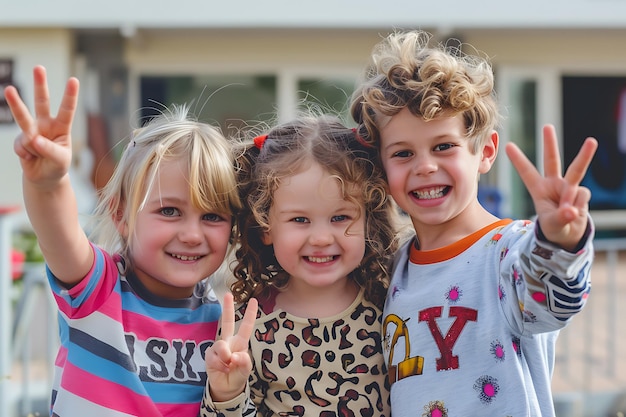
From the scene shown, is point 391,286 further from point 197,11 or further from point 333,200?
point 197,11

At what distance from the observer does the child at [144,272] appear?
6.37 feet

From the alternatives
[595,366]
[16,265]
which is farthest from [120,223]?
[595,366]

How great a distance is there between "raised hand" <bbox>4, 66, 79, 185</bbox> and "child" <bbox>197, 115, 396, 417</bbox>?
24.2 inches

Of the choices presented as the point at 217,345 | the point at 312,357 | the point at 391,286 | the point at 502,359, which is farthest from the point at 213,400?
the point at 502,359

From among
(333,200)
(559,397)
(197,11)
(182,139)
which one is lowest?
(559,397)

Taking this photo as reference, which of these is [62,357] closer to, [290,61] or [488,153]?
[488,153]

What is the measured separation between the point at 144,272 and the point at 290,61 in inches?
350

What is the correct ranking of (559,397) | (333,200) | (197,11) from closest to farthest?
(333,200) < (559,397) < (197,11)

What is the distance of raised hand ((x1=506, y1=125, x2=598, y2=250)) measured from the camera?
1.56 metres

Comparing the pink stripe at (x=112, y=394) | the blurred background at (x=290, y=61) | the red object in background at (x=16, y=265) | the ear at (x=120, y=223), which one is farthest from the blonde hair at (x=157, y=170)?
the blurred background at (x=290, y=61)

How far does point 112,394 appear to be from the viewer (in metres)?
1.99

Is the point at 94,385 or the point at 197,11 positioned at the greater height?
the point at 197,11

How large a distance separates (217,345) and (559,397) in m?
3.74

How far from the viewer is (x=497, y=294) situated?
1894mm
